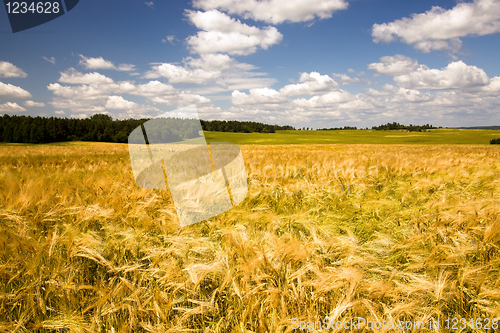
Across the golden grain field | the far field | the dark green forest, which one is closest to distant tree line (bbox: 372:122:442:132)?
the far field

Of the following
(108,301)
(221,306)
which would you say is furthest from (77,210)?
(221,306)

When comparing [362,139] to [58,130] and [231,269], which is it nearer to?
[231,269]

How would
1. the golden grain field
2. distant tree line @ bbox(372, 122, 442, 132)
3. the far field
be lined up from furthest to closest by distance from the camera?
1. distant tree line @ bbox(372, 122, 442, 132)
2. the far field
3. the golden grain field

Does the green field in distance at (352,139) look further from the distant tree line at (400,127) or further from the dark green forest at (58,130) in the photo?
the distant tree line at (400,127)

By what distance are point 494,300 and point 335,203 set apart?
191cm

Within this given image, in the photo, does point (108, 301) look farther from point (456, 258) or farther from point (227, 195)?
point (456, 258)

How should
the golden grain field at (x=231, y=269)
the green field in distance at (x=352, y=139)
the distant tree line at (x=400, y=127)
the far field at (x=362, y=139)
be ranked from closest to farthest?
the golden grain field at (x=231, y=269) → the green field in distance at (x=352, y=139) → the far field at (x=362, y=139) → the distant tree line at (x=400, y=127)

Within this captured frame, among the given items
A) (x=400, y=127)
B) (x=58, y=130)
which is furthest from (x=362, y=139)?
(x=58, y=130)

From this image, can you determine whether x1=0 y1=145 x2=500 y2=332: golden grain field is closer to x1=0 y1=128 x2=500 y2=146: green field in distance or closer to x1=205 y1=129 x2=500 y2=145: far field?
x1=0 y1=128 x2=500 y2=146: green field in distance

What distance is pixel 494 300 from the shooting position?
1503 mm

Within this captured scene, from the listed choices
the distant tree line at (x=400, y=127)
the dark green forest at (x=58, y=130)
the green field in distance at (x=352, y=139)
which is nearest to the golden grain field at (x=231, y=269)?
the green field in distance at (x=352, y=139)

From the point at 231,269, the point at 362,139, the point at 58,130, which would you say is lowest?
the point at 231,269

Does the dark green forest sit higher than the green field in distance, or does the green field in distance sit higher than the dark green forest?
the dark green forest

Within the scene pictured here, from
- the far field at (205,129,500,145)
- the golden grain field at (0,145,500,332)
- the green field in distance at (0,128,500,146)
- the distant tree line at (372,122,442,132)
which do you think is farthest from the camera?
the distant tree line at (372,122,442,132)
